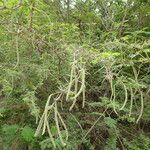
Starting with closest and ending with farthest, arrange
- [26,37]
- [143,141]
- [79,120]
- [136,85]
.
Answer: [136,85], [26,37], [143,141], [79,120]

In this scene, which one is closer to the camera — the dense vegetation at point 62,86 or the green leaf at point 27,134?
the dense vegetation at point 62,86

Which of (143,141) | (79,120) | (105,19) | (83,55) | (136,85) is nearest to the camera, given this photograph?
(83,55)

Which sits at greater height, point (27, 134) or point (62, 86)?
point (62, 86)

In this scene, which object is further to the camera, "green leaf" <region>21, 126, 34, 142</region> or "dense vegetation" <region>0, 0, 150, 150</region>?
"green leaf" <region>21, 126, 34, 142</region>

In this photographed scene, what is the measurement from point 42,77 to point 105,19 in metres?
1.19

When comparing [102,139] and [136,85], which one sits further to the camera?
[102,139]

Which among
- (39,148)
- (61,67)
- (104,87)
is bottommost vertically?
(39,148)

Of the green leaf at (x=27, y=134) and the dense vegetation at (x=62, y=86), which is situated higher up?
the dense vegetation at (x=62, y=86)

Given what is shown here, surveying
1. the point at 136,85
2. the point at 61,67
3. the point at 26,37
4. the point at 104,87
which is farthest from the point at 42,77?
the point at 136,85

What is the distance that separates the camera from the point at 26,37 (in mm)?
2898

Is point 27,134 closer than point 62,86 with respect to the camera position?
No

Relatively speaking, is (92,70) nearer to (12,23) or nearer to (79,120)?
(79,120)

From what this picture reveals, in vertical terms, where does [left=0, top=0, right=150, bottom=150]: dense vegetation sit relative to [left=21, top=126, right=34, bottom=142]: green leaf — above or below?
above

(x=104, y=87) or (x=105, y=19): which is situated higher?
(x=105, y=19)
